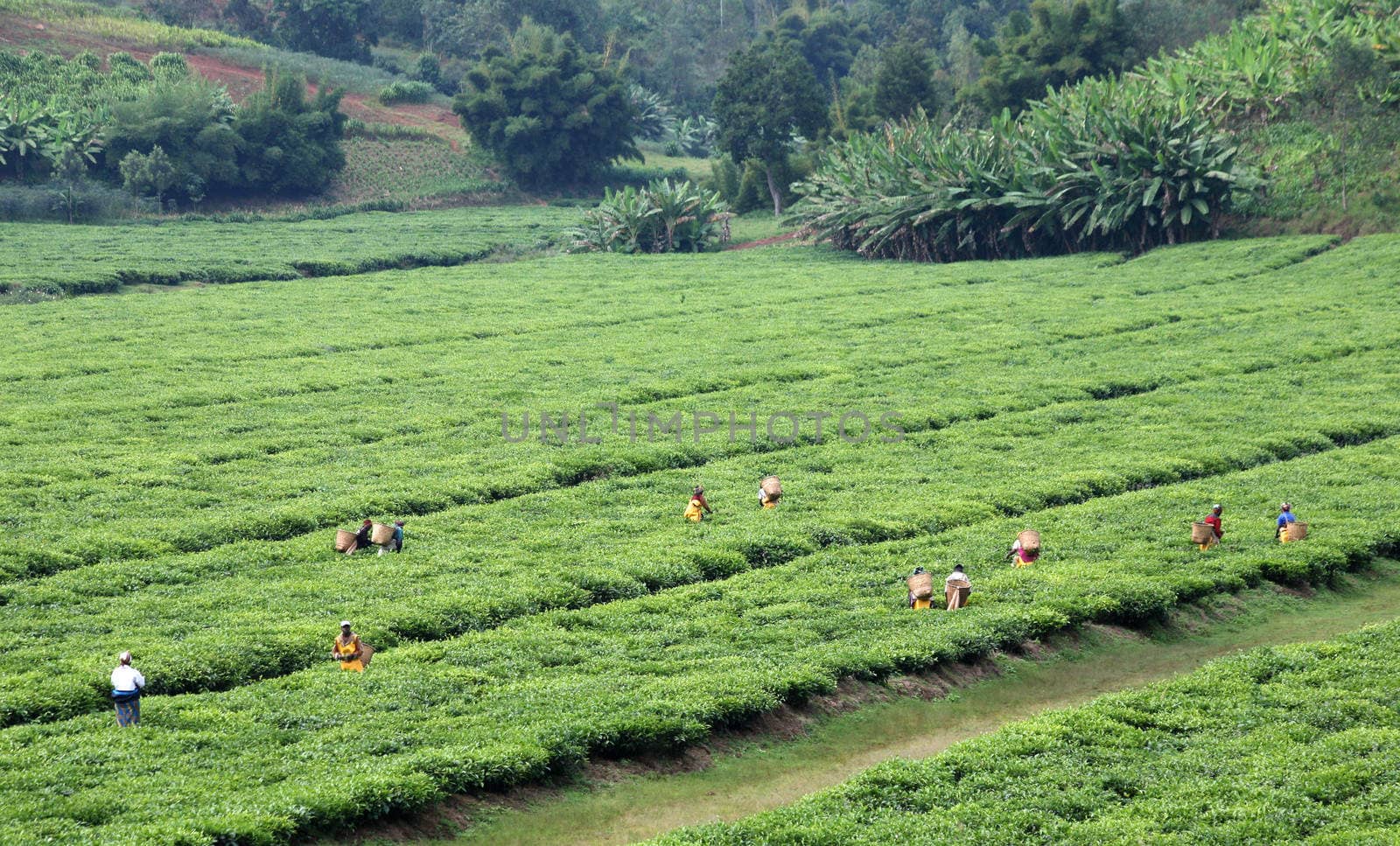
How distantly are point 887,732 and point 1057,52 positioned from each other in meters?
70.9

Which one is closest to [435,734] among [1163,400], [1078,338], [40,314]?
[1163,400]

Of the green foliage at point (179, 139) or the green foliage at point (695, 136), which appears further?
the green foliage at point (695, 136)

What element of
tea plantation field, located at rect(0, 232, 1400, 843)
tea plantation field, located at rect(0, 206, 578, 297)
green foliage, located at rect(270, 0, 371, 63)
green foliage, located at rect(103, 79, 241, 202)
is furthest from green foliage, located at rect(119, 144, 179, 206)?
green foliage, located at rect(270, 0, 371, 63)

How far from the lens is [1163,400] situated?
36.7 metres

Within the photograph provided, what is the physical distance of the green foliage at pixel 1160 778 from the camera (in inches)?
575

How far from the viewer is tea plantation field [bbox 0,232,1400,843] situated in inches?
681

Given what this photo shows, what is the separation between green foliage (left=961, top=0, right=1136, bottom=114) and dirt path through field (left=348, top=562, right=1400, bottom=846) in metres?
61.9

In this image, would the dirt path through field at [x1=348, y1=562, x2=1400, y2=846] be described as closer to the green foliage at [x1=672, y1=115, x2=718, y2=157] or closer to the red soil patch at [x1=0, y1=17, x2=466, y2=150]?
the red soil patch at [x1=0, y1=17, x2=466, y2=150]

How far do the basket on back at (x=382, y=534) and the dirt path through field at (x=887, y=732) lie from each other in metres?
9.23

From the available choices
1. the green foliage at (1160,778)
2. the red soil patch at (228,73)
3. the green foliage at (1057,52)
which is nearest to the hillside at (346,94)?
the red soil patch at (228,73)

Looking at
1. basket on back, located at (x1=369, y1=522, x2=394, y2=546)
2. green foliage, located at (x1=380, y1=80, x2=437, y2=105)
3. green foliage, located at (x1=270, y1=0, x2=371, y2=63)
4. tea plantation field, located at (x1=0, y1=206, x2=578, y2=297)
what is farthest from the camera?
green foliage, located at (x1=270, y1=0, x2=371, y2=63)

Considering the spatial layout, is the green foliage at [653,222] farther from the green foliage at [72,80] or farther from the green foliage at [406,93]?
the green foliage at [406,93]

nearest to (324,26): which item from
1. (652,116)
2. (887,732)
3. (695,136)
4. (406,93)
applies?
(406,93)

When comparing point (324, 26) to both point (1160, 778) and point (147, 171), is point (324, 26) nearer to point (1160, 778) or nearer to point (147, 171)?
point (147, 171)
